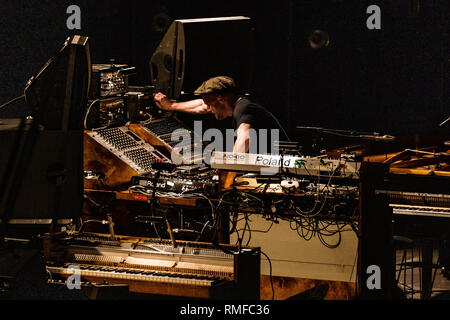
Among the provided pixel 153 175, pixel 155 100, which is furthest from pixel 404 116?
pixel 153 175

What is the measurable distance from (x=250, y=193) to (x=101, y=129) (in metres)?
1.40

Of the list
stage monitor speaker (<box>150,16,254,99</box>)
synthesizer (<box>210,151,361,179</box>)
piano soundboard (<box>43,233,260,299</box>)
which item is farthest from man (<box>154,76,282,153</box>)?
A: piano soundboard (<box>43,233,260,299</box>)

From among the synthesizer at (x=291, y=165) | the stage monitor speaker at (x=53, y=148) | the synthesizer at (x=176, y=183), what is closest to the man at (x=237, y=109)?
the synthesizer at (x=176, y=183)

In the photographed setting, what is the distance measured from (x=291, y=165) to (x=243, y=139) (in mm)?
883

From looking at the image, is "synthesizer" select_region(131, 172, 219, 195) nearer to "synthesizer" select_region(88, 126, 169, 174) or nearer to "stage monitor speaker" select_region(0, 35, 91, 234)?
"synthesizer" select_region(88, 126, 169, 174)

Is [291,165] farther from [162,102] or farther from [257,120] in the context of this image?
[162,102]

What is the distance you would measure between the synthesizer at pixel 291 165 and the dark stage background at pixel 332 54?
271cm

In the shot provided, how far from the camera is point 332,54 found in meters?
8.11

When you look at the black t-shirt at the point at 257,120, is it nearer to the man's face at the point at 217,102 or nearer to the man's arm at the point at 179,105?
the man's face at the point at 217,102

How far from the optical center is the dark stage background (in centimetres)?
790

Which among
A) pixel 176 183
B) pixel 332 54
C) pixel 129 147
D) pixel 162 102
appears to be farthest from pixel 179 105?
pixel 332 54

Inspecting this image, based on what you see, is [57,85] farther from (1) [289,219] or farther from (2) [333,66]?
(2) [333,66]

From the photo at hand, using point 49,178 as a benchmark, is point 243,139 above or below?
below

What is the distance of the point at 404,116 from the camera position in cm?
802
